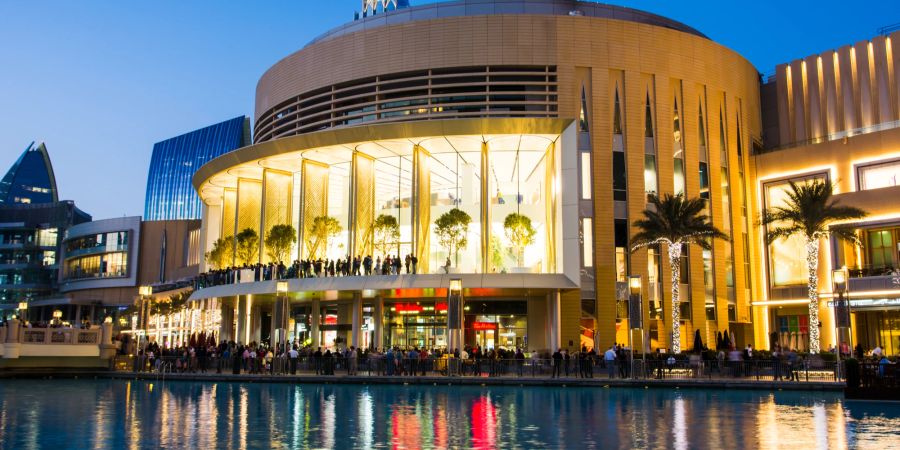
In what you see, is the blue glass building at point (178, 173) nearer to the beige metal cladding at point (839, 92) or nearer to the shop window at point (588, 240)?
the beige metal cladding at point (839, 92)

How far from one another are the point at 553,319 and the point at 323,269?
44.0 feet

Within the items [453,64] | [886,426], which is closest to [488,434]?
[886,426]

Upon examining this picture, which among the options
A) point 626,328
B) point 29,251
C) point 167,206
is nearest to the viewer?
point 626,328

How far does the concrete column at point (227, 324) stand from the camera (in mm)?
57203

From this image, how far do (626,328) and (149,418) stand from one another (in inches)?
1189

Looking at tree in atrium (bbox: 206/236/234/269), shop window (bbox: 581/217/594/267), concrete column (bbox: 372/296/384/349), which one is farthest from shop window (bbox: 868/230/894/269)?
tree in atrium (bbox: 206/236/234/269)

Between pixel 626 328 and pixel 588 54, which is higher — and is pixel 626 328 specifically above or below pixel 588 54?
below

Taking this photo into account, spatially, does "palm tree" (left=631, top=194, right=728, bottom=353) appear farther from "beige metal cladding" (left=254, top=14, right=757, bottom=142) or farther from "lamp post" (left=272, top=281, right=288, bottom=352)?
"lamp post" (left=272, top=281, right=288, bottom=352)

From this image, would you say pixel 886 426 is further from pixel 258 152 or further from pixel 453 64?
pixel 258 152

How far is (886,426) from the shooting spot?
17406 mm

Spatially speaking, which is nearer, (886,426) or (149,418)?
(886,426)

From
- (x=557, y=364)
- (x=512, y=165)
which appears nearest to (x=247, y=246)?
(x=512, y=165)

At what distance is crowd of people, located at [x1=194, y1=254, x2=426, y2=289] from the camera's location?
42.9 metres

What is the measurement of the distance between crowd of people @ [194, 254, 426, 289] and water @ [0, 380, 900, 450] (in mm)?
13910
